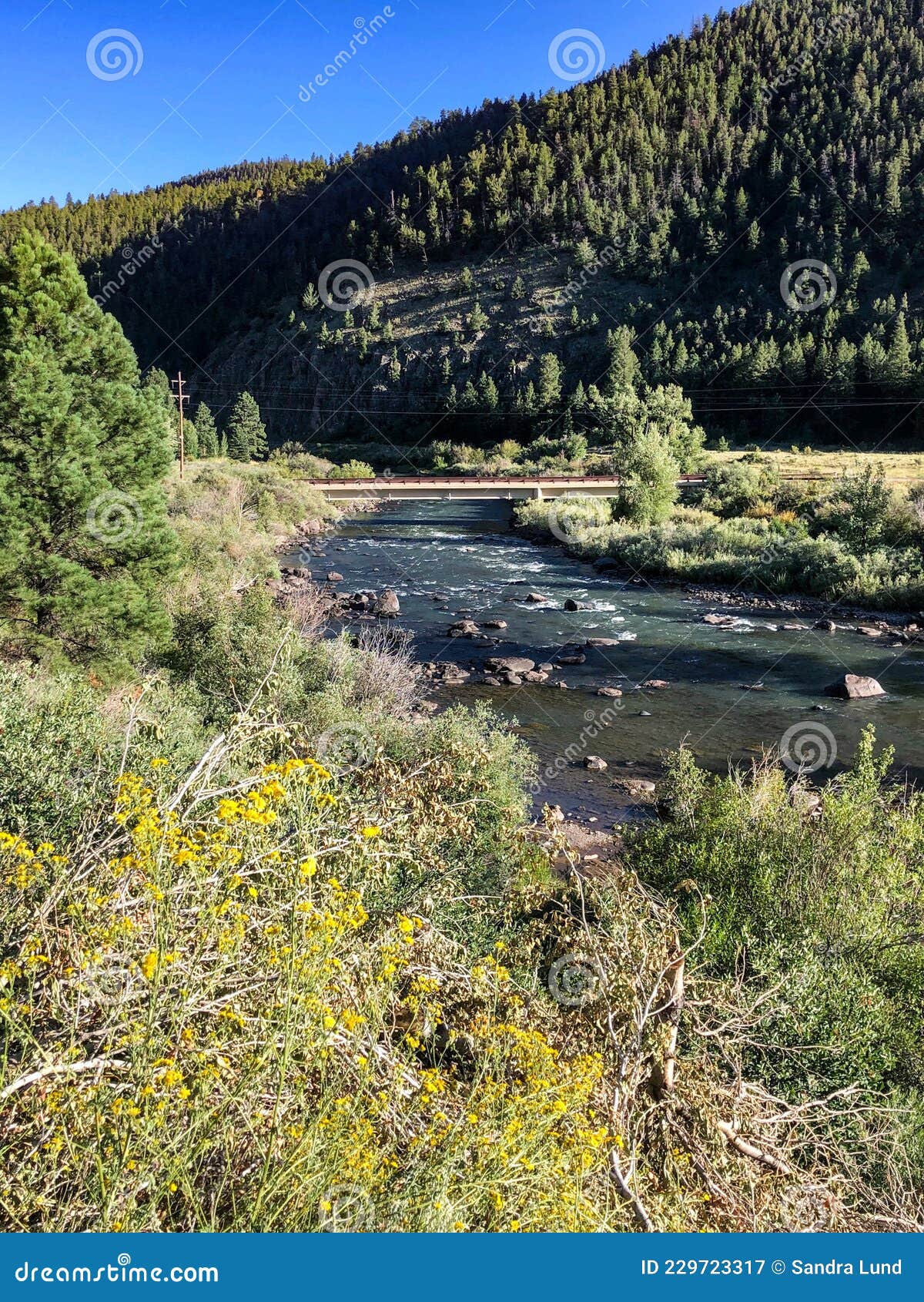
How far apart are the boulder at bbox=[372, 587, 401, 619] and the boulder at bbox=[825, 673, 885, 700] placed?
510 inches

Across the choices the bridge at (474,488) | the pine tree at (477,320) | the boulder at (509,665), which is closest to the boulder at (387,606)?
the boulder at (509,665)

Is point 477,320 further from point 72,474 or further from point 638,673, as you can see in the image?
point 72,474

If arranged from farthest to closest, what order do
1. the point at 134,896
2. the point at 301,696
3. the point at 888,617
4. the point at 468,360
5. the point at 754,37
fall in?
the point at 754,37, the point at 468,360, the point at 888,617, the point at 301,696, the point at 134,896

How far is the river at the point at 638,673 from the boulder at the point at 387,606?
42cm

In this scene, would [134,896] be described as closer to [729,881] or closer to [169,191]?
[729,881]

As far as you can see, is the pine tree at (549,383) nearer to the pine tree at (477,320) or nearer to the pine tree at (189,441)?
the pine tree at (477,320)

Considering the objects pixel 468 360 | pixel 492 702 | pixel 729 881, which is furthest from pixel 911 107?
pixel 729 881

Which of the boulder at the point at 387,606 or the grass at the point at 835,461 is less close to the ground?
the grass at the point at 835,461

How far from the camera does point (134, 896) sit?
12.1ft

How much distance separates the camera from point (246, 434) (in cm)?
6912

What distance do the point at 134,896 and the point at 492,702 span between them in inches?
555

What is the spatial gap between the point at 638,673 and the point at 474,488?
107ft

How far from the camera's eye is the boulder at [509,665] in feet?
64.4
